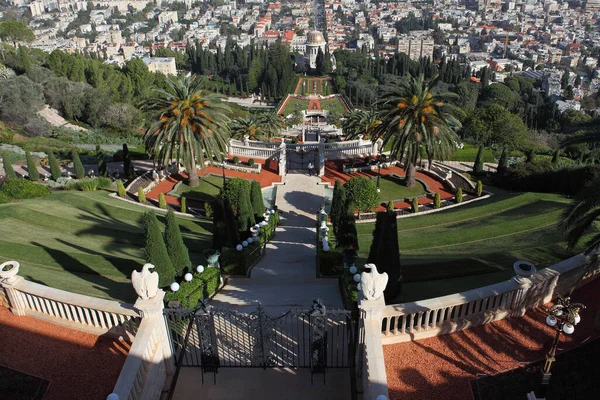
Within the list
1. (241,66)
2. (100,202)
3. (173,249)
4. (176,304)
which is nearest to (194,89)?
(100,202)

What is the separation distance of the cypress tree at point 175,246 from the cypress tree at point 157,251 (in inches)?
18.1

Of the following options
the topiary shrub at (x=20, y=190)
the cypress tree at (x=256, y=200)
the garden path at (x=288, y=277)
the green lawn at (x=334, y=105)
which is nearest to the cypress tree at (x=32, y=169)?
the topiary shrub at (x=20, y=190)

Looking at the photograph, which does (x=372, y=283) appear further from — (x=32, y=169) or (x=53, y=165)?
(x=32, y=169)

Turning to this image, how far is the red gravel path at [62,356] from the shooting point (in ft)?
41.1

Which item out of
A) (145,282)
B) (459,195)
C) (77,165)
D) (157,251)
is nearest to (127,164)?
(77,165)

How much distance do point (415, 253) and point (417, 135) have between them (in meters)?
13.7

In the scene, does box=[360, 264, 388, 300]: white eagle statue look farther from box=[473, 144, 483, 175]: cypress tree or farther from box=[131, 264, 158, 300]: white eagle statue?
box=[473, 144, 483, 175]: cypress tree

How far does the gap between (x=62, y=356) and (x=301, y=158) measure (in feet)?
107

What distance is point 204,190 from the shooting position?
123 feet

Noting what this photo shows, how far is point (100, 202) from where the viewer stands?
30.7m

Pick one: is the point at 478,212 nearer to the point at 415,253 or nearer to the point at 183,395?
the point at 415,253

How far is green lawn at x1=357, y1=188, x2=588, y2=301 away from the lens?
57.8ft

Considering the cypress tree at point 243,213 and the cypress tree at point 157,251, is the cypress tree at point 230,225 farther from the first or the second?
the cypress tree at point 157,251

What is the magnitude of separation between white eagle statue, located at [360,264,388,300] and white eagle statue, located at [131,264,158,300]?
5787 millimetres
